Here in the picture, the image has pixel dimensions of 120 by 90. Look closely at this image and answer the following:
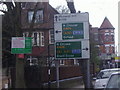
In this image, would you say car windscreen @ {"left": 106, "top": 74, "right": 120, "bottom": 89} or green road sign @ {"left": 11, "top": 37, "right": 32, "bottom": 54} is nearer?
car windscreen @ {"left": 106, "top": 74, "right": 120, "bottom": 89}

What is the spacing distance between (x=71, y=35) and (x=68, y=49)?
2.47 ft

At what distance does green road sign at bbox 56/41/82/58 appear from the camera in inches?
543

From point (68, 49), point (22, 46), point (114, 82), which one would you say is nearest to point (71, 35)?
point (68, 49)

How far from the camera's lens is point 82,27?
13.7 meters

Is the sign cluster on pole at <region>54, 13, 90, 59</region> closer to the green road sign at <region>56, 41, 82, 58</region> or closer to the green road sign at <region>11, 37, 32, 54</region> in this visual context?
the green road sign at <region>56, 41, 82, 58</region>

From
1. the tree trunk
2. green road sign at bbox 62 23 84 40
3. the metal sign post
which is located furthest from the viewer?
green road sign at bbox 62 23 84 40

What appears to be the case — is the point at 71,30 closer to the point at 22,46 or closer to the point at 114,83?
the point at 22,46

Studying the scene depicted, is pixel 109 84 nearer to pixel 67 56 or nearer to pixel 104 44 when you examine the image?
pixel 67 56

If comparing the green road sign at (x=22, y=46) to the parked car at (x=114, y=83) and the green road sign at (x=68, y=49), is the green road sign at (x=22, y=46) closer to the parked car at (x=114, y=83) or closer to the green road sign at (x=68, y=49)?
the green road sign at (x=68, y=49)

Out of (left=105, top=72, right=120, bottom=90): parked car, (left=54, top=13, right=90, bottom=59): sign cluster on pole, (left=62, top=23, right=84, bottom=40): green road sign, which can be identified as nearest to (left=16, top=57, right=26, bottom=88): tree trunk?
(left=54, top=13, right=90, bottom=59): sign cluster on pole

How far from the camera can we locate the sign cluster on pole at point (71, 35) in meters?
13.7

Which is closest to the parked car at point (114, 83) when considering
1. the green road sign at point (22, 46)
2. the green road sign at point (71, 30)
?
the green road sign at point (22, 46)

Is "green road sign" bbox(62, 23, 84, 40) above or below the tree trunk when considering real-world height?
above

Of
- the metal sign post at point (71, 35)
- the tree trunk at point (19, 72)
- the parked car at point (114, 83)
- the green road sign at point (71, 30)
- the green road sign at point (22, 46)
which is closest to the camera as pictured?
the parked car at point (114, 83)
